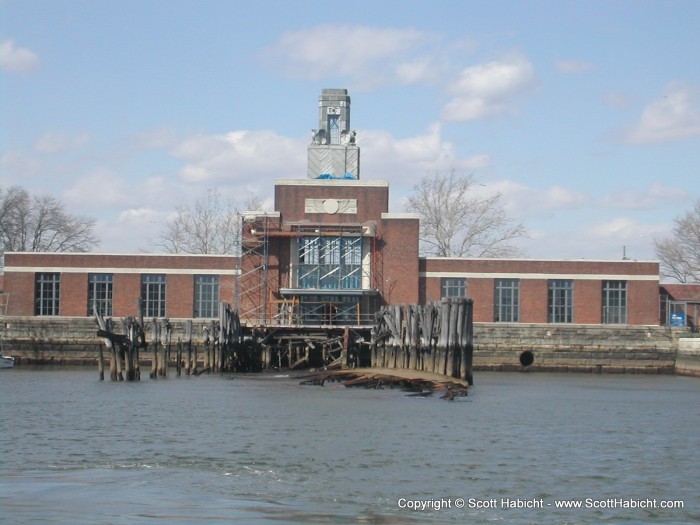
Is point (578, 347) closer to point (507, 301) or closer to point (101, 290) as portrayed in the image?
point (507, 301)

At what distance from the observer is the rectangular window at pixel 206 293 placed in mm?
60875

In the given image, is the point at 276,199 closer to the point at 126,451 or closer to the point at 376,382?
the point at 376,382

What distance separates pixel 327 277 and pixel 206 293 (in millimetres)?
7135

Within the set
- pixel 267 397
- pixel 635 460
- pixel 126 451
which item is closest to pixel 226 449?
pixel 126 451

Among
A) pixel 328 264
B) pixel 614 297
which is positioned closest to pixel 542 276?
pixel 614 297

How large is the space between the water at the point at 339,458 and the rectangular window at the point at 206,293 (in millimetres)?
21809

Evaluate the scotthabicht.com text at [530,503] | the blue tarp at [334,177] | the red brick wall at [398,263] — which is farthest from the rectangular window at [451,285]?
the scotthabicht.com text at [530,503]

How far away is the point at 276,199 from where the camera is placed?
60.0m

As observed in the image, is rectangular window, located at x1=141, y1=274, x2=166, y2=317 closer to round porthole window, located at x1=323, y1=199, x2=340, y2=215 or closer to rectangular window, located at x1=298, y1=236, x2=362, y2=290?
rectangular window, located at x1=298, y1=236, x2=362, y2=290

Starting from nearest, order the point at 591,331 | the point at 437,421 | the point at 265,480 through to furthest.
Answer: the point at 265,480, the point at 437,421, the point at 591,331

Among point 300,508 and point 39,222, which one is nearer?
point 300,508

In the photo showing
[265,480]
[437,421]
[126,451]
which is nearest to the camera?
[265,480]

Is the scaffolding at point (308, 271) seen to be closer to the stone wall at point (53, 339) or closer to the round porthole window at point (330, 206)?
the round porthole window at point (330, 206)

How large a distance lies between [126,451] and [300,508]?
23.3 feet
